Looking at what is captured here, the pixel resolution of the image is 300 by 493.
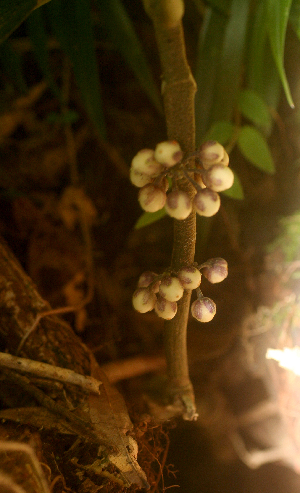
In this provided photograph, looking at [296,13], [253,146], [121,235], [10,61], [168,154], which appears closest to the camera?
[168,154]

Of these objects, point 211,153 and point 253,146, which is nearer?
point 211,153

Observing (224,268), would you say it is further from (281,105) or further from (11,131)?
(11,131)

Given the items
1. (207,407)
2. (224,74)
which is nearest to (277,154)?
(224,74)

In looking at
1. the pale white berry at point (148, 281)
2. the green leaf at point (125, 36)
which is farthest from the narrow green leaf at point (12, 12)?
the pale white berry at point (148, 281)

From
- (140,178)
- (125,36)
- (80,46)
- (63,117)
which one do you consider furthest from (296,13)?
(63,117)

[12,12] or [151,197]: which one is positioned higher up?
[12,12]

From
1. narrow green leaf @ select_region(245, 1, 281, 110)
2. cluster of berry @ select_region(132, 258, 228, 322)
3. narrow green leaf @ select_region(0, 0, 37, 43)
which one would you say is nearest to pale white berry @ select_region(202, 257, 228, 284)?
cluster of berry @ select_region(132, 258, 228, 322)

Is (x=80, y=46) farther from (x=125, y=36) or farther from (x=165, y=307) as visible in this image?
(x=165, y=307)
